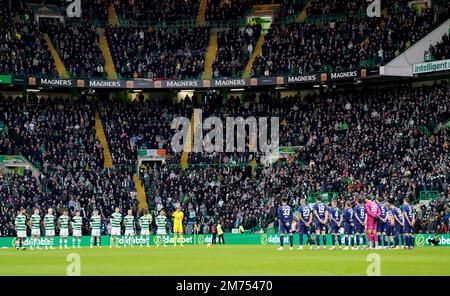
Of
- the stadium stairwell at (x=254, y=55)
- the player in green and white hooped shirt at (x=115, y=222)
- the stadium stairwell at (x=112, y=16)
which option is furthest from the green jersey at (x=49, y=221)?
the stadium stairwell at (x=112, y=16)

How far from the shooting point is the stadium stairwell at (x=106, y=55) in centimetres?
6575

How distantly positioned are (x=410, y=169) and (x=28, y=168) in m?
26.9

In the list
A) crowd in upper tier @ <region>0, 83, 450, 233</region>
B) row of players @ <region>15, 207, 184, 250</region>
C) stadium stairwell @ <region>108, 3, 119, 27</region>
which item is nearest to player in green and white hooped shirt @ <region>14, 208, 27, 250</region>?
row of players @ <region>15, 207, 184, 250</region>

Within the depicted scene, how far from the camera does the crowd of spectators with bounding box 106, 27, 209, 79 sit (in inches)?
2586

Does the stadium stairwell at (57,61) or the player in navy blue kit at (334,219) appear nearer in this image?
the player in navy blue kit at (334,219)

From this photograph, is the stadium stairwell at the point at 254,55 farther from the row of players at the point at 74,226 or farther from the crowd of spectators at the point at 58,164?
the row of players at the point at 74,226

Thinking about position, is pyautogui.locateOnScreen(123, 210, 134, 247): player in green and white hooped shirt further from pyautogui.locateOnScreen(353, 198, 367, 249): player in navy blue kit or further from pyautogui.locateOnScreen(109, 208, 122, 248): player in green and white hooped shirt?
pyautogui.locateOnScreen(353, 198, 367, 249): player in navy blue kit

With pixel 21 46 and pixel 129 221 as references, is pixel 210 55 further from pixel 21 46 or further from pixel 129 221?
pixel 129 221

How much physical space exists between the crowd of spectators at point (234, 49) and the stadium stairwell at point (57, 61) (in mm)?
11633

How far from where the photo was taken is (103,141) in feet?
209

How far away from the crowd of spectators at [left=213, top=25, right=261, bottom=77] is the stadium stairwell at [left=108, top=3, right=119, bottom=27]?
8.77 metres

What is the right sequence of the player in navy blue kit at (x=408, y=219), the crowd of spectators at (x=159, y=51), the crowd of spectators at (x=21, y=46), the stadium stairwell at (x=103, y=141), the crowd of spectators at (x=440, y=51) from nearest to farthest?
the player in navy blue kit at (x=408, y=219) → the crowd of spectators at (x=440, y=51) → the stadium stairwell at (x=103, y=141) → the crowd of spectators at (x=21, y=46) → the crowd of spectators at (x=159, y=51)

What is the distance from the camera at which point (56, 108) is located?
6494 cm

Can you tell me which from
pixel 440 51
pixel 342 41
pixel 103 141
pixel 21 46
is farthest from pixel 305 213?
pixel 21 46
